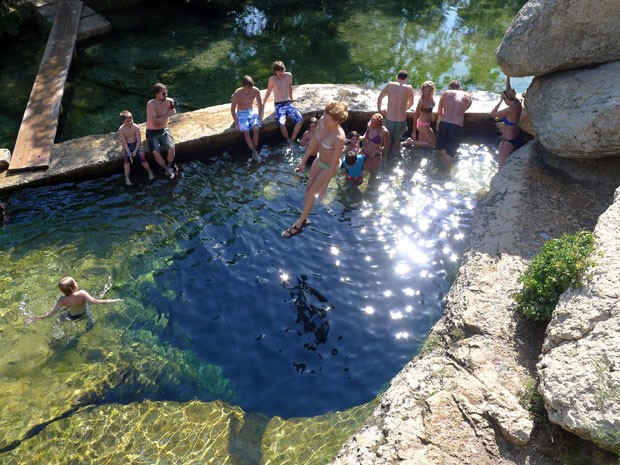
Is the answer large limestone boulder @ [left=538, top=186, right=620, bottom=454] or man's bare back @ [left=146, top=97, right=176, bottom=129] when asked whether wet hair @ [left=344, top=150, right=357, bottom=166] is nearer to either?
man's bare back @ [left=146, top=97, right=176, bottom=129]

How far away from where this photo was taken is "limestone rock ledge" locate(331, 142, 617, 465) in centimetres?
407

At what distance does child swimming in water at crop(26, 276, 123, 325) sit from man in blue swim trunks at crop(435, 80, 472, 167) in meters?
6.27

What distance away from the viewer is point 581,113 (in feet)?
22.4

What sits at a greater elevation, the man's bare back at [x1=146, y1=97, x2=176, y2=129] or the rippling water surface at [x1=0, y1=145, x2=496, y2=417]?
the man's bare back at [x1=146, y1=97, x2=176, y2=129]

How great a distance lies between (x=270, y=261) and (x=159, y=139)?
3.19 m

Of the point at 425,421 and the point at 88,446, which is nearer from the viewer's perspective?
the point at 425,421

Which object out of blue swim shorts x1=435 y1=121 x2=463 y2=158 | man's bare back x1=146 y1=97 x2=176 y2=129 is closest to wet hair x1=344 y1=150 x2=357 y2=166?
blue swim shorts x1=435 y1=121 x2=463 y2=158

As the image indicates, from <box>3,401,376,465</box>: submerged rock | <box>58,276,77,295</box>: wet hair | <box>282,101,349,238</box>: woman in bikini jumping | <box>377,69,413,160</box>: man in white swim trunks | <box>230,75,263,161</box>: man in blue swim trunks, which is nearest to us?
<box>3,401,376,465</box>: submerged rock

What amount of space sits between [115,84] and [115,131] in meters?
2.19

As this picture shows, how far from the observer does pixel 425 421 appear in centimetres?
426

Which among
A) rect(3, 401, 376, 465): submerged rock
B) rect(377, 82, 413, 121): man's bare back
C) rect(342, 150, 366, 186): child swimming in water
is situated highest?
rect(377, 82, 413, 121): man's bare back

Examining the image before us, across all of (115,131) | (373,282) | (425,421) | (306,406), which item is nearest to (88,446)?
(306,406)

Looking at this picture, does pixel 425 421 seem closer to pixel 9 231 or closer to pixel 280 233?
pixel 280 233

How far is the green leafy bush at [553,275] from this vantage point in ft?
15.6
